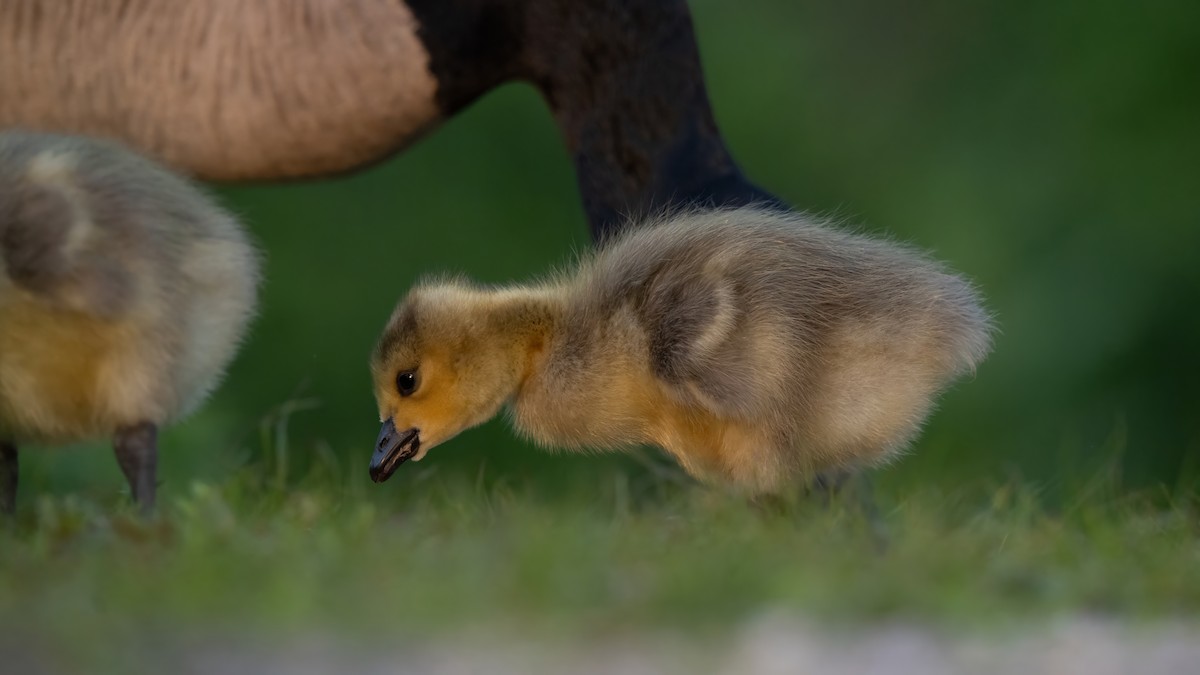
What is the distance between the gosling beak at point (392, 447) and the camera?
2.17 m

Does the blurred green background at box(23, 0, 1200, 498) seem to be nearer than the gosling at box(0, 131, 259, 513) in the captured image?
No

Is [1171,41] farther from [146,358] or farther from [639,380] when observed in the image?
[146,358]

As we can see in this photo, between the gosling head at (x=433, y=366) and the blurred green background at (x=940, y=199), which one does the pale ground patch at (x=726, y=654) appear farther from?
the blurred green background at (x=940, y=199)

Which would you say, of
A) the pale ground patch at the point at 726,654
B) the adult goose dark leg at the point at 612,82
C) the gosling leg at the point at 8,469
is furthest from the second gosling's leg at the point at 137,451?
the pale ground patch at the point at 726,654

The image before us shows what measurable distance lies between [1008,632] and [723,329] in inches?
29.9

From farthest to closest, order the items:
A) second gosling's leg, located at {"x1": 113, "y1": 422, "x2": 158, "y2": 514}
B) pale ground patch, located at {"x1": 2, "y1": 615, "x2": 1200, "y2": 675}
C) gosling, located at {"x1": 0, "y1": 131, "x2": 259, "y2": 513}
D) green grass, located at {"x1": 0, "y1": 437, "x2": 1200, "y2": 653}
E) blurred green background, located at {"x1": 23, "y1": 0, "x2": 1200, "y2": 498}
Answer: blurred green background, located at {"x1": 23, "y1": 0, "x2": 1200, "y2": 498} < second gosling's leg, located at {"x1": 113, "y1": 422, "x2": 158, "y2": 514} < gosling, located at {"x1": 0, "y1": 131, "x2": 259, "y2": 513} < green grass, located at {"x1": 0, "y1": 437, "x2": 1200, "y2": 653} < pale ground patch, located at {"x1": 2, "y1": 615, "x2": 1200, "y2": 675}

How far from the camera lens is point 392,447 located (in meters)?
2.18

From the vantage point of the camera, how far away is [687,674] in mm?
1250

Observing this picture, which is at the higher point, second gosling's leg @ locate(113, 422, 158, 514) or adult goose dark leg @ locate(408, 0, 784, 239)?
adult goose dark leg @ locate(408, 0, 784, 239)

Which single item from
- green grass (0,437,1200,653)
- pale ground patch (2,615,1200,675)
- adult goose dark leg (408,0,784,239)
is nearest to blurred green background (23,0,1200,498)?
adult goose dark leg (408,0,784,239)

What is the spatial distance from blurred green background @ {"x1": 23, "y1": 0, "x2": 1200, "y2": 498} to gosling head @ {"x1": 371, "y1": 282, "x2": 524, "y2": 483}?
78.3 inches

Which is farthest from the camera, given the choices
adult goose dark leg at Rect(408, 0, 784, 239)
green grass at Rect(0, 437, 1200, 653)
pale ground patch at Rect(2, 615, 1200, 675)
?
adult goose dark leg at Rect(408, 0, 784, 239)

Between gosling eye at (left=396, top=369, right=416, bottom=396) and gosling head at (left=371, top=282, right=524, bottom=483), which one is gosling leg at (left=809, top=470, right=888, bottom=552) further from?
gosling eye at (left=396, top=369, right=416, bottom=396)

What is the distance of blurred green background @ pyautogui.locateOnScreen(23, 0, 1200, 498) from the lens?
192 inches
